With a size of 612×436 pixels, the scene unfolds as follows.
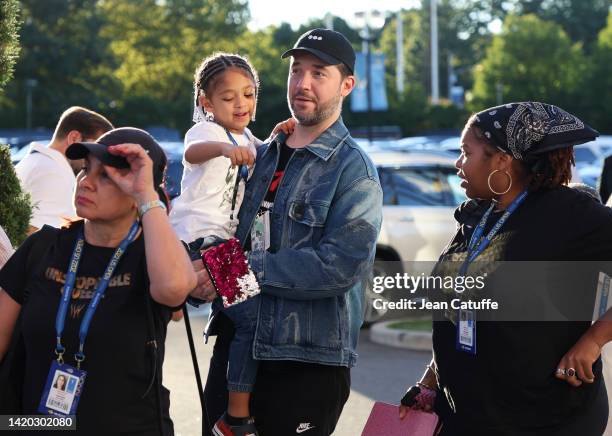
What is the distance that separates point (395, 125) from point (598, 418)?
2013 inches

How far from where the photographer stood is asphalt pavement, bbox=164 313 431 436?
7.38 meters

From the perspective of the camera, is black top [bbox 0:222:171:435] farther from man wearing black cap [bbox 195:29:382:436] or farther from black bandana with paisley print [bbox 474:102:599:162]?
black bandana with paisley print [bbox 474:102:599:162]

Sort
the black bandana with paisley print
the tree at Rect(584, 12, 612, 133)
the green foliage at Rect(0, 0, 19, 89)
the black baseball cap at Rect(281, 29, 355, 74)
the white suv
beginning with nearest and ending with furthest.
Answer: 1. the black bandana with paisley print
2. the black baseball cap at Rect(281, 29, 355, 74)
3. the green foliage at Rect(0, 0, 19, 89)
4. the white suv
5. the tree at Rect(584, 12, 612, 133)

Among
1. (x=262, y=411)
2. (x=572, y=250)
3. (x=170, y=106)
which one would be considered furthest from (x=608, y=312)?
(x=170, y=106)

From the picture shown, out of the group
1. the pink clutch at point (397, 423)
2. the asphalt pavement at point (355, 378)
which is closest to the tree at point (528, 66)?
the asphalt pavement at point (355, 378)

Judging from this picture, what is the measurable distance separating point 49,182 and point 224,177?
9.12ft

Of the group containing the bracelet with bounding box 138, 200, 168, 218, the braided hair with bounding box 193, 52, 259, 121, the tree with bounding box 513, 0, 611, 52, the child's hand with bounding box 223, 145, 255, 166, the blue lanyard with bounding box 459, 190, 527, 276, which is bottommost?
the blue lanyard with bounding box 459, 190, 527, 276

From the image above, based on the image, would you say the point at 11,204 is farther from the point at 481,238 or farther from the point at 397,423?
the point at 481,238

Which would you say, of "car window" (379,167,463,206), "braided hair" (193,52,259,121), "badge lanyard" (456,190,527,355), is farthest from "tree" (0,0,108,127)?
"badge lanyard" (456,190,527,355)

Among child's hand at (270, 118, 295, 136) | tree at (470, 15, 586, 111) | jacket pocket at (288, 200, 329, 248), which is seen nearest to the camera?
jacket pocket at (288, 200, 329, 248)

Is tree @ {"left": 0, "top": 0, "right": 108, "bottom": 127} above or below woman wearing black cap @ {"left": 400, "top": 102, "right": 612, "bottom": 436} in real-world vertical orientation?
above

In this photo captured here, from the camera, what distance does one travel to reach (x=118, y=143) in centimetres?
315

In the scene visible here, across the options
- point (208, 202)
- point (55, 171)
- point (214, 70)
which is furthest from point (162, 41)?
point (208, 202)

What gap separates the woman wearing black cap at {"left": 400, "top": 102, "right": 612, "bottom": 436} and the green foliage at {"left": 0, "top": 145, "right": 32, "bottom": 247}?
7.15 feet
